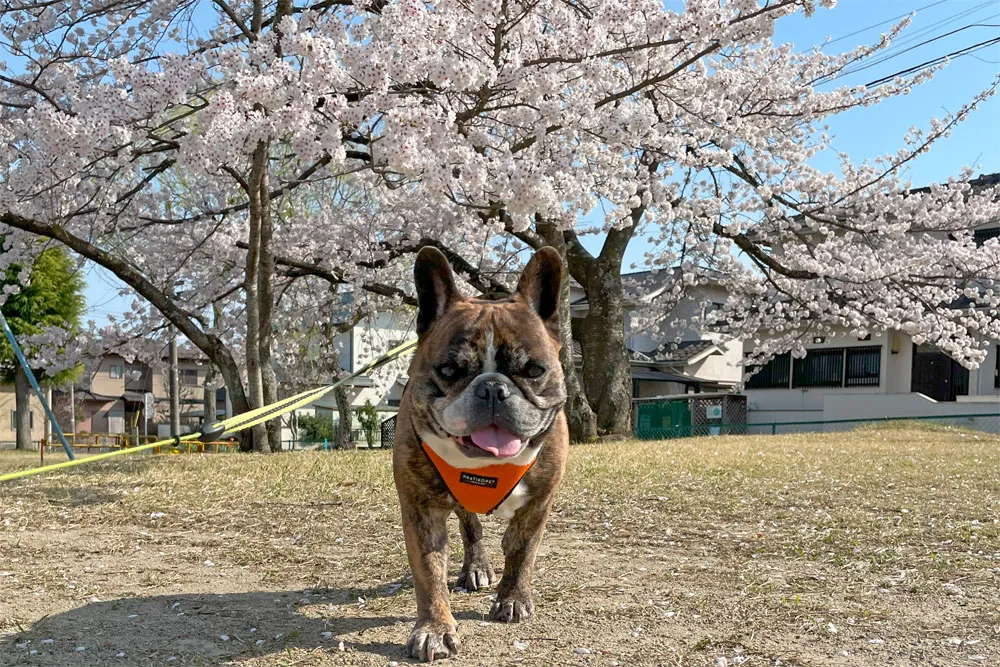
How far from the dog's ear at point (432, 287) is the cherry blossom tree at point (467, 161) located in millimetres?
5322

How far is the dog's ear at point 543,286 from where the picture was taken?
3.53 m

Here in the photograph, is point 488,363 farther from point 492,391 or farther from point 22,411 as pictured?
point 22,411

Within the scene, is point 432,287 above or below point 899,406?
above

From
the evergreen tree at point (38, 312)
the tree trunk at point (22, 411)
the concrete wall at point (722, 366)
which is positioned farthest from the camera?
the concrete wall at point (722, 366)

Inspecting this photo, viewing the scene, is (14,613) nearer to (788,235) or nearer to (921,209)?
(788,235)

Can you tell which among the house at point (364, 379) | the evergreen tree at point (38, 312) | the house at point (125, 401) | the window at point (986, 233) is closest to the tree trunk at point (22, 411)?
the evergreen tree at point (38, 312)

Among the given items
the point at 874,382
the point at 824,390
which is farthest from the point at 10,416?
the point at 874,382

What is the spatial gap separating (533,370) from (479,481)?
48 cm

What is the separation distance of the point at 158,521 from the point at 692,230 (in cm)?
1419

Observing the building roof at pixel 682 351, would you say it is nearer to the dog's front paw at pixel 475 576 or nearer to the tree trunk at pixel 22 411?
the tree trunk at pixel 22 411

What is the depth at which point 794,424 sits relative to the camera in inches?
970

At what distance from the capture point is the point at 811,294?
60.0 feet

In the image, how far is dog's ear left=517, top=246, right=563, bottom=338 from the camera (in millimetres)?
3531

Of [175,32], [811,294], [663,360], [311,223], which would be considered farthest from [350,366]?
[175,32]
